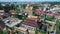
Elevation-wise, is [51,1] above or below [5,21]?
above

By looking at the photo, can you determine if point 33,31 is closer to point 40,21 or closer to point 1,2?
point 40,21

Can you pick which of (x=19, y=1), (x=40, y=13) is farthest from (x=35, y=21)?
(x=19, y=1)

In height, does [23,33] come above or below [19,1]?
below

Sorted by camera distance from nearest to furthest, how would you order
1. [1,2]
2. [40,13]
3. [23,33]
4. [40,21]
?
1. [23,33]
2. [40,21]
3. [40,13]
4. [1,2]

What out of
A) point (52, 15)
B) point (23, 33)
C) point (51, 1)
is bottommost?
point (23, 33)

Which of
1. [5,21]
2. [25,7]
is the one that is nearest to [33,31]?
[5,21]

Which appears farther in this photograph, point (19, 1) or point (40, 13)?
point (19, 1)

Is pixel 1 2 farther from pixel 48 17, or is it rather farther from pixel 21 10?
pixel 48 17

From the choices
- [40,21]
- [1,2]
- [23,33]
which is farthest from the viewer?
[1,2]

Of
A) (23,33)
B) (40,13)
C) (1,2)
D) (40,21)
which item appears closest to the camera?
(23,33)
